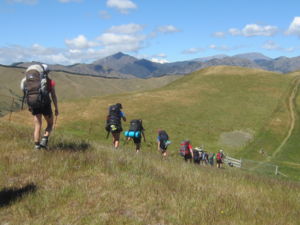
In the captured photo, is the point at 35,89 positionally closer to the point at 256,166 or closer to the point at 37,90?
the point at 37,90

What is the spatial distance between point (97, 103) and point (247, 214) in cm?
6203

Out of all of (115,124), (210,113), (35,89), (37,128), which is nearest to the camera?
(35,89)

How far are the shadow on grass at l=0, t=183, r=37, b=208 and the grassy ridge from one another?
0.32ft

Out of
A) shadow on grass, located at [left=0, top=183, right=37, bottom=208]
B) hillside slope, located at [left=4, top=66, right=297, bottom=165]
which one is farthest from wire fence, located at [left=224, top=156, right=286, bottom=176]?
shadow on grass, located at [left=0, top=183, right=37, bottom=208]

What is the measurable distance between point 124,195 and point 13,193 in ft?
6.13

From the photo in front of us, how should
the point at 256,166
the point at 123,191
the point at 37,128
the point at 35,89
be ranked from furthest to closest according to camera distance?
1. the point at 256,166
2. the point at 37,128
3. the point at 35,89
4. the point at 123,191

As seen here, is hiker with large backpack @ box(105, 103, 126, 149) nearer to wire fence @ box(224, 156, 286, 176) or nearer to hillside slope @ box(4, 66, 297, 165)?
wire fence @ box(224, 156, 286, 176)

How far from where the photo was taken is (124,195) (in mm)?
5711

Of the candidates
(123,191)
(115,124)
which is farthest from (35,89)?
(115,124)

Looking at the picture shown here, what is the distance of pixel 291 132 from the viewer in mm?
58594

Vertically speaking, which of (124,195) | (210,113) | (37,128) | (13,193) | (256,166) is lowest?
(256,166)

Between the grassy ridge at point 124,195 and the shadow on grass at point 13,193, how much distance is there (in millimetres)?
97

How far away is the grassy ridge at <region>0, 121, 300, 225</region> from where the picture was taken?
16.4ft

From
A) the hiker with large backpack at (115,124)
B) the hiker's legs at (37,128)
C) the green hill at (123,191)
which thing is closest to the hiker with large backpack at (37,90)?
the hiker's legs at (37,128)
